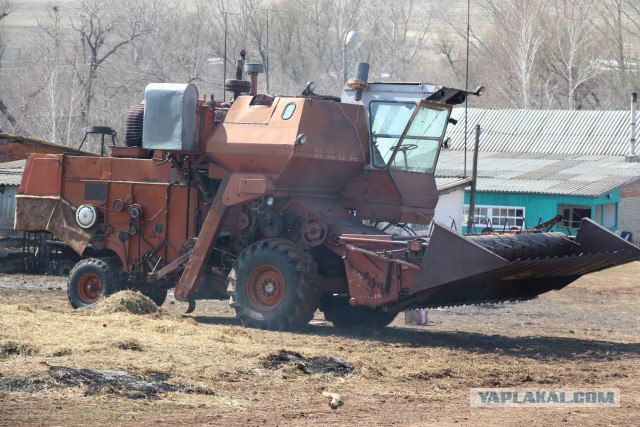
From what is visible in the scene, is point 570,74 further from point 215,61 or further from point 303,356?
point 303,356

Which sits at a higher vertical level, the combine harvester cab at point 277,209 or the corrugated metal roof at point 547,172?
the corrugated metal roof at point 547,172

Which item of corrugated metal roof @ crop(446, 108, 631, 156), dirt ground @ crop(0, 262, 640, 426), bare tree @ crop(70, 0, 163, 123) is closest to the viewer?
dirt ground @ crop(0, 262, 640, 426)

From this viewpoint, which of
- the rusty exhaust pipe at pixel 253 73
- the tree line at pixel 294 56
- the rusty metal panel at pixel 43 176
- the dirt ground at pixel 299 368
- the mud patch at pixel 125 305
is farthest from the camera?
the tree line at pixel 294 56

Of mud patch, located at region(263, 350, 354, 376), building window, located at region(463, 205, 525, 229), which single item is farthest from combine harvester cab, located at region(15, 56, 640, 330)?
building window, located at region(463, 205, 525, 229)

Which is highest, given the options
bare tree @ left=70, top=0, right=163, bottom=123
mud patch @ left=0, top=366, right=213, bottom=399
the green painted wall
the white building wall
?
bare tree @ left=70, top=0, right=163, bottom=123

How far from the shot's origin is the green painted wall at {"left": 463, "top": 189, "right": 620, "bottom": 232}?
3662cm

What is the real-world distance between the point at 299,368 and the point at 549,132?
3881 centimetres

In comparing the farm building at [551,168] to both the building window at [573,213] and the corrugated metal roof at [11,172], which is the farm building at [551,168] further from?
the corrugated metal roof at [11,172]

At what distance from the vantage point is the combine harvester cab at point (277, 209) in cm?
1482

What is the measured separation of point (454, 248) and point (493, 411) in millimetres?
3822

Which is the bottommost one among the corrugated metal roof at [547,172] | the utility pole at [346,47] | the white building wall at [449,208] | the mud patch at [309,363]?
the mud patch at [309,363]

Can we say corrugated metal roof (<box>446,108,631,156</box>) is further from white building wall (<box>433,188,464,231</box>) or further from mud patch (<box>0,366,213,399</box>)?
mud patch (<box>0,366,213,399</box>)

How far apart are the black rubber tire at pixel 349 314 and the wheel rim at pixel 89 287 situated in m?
3.54

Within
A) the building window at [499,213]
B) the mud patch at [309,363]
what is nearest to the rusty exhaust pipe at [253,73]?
the mud patch at [309,363]
